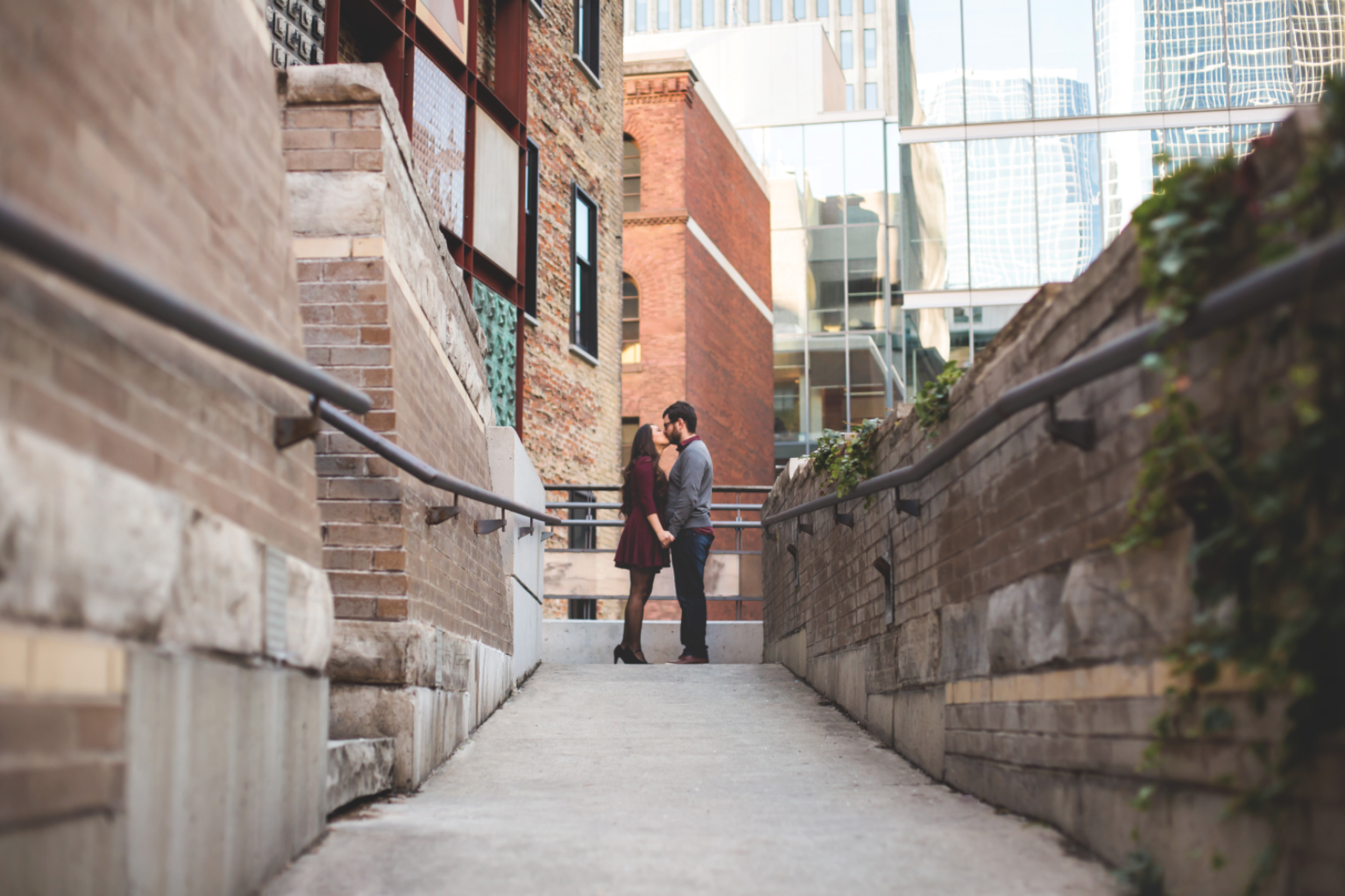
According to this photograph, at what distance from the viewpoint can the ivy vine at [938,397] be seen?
4.75m

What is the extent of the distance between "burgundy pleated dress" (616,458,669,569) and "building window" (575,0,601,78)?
31.7 ft

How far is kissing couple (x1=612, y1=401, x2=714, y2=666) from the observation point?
29.6ft

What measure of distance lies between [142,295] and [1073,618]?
98.0 inches

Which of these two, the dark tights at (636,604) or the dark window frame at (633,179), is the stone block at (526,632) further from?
the dark window frame at (633,179)

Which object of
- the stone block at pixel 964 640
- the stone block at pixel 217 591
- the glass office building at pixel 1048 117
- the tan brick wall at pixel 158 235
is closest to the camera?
the tan brick wall at pixel 158 235

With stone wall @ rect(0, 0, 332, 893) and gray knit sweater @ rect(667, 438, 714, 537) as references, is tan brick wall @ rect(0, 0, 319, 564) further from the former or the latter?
gray knit sweater @ rect(667, 438, 714, 537)

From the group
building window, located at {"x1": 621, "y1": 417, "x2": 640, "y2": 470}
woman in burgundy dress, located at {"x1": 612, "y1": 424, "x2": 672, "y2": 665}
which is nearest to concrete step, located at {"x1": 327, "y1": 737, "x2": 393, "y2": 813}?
woman in burgundy dress, located at {"x1": 612, "y1": 424, "x2": 672, "y2": 665}

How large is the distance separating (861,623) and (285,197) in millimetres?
3838

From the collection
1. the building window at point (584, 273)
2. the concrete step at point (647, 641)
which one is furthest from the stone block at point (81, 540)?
the building window at point (584, 273)

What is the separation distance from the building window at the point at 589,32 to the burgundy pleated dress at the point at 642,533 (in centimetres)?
967

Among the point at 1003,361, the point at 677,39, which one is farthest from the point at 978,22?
the point at 677,39

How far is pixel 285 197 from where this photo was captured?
3.75m

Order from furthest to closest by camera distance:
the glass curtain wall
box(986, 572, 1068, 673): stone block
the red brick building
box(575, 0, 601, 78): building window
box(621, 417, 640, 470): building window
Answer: the glass curtain wall → the red brick building → box(621, 417, 640, 470): building window → box(575, 0, 601, 78): building window → box(986, 572, 1068, 673): stone block

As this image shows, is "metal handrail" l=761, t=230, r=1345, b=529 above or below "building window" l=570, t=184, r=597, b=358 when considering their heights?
below
